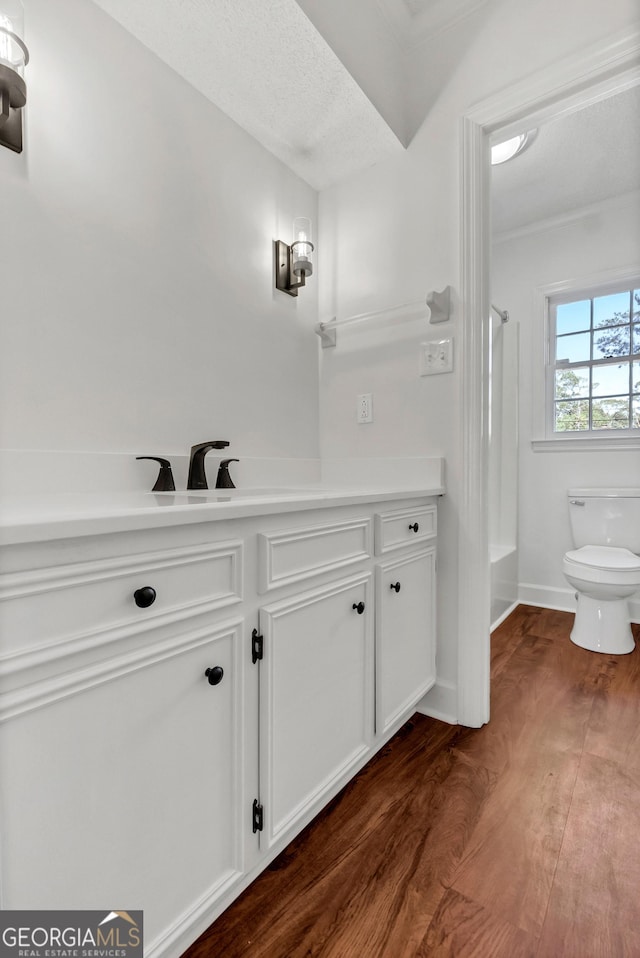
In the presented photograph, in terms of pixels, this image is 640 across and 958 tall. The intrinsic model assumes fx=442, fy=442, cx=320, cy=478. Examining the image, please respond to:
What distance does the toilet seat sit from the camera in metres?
2.05

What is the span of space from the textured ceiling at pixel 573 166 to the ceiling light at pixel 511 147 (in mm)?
43

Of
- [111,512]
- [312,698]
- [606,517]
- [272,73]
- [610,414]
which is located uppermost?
[272,73]

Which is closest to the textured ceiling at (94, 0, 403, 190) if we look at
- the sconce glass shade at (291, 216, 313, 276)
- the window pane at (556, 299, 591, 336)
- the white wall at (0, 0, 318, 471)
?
the white wall at (0, 0, 318, 471)

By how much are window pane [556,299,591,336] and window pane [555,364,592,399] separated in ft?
0.82

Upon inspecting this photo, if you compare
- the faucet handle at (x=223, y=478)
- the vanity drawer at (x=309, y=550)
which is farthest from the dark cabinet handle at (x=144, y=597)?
the faucet handle at (x=223, y=478)

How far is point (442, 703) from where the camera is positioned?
1.60m

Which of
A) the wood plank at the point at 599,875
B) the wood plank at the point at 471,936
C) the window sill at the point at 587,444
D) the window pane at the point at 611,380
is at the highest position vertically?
the window pane at the point at 611,380

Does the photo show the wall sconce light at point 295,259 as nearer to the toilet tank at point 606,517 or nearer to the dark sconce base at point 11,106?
the dark sconce base at point 11,106

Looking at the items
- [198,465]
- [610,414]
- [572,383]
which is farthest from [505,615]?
[198,465]

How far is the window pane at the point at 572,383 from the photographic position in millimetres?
2801

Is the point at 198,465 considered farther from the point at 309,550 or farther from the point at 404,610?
the point at 404,610

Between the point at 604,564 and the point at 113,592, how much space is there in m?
2.24

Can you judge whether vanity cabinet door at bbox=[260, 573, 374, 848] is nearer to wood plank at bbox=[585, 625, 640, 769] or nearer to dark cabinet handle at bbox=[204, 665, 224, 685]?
dark cabinet handle at bbox=[204, 665, 224, 685]

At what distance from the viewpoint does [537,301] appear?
2.86 meters
